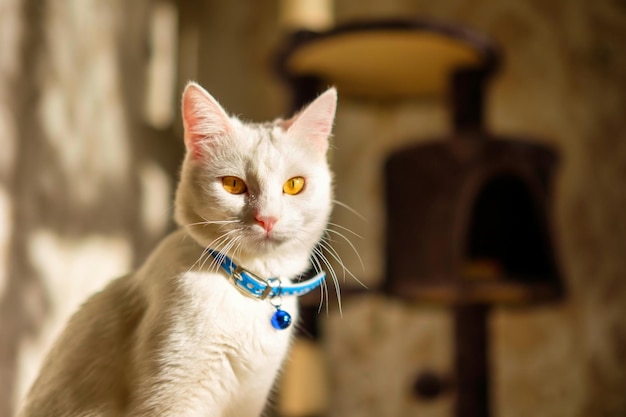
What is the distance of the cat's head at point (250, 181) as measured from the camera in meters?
0.73

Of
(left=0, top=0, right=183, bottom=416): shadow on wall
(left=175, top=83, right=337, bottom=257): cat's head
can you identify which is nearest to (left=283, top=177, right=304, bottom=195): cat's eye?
(left=175, top=83, right=337, bottom=257): cat's head

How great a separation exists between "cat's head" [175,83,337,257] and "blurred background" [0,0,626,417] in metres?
0.89

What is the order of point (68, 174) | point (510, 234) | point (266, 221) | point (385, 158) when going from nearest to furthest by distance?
point (266, 221) → point (68, 174) → point (510, 234) → point (385, 158)

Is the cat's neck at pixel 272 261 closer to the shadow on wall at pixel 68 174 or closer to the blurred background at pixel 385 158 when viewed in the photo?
the shadow on wall at pixel 68 174

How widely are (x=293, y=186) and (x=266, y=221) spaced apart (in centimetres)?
8

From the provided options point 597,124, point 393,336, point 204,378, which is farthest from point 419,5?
point 204,378

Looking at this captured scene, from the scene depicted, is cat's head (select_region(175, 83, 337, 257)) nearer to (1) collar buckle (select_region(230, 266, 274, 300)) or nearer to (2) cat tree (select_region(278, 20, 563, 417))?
(1) collar buckle (select_region(230, 266, 274, 300))

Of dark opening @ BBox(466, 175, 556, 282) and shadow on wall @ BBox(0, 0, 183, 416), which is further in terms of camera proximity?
dark opening @ BBox(466, 175, 556, 282)

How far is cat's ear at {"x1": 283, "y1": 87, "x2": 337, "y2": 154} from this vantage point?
0.77m

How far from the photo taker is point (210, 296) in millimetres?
731

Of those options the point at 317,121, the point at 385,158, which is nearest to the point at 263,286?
the point at 317,121

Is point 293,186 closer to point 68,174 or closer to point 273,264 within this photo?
point 273,264

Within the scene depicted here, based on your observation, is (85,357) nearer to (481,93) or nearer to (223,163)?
(223,163)

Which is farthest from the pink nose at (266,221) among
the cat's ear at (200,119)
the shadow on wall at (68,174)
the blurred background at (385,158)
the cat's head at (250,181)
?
the blurred background at (385,158)
